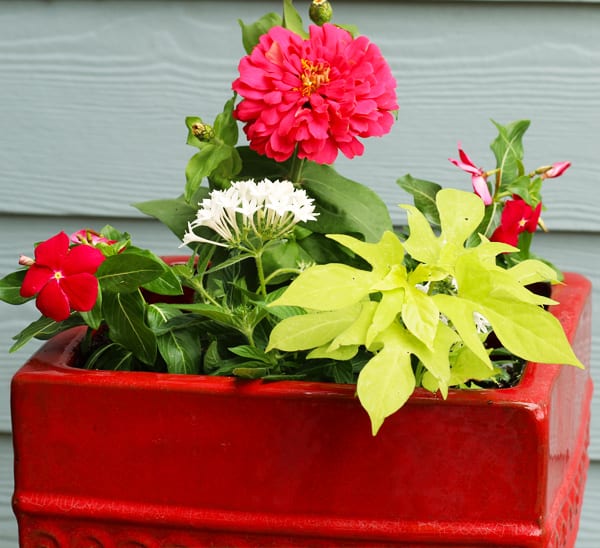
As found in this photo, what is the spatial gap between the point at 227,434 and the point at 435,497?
0.38 ft

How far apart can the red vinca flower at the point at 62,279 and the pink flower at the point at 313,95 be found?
14 centimetres

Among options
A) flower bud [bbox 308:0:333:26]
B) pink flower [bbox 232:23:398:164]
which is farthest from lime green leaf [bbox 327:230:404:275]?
flower bud [bbox 308:0:333:26]

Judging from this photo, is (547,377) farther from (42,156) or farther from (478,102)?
(42,156)

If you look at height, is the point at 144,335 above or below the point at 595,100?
below

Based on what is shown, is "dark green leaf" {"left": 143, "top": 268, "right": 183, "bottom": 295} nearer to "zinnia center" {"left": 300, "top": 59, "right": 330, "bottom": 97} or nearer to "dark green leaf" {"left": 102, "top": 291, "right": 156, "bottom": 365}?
"dark green leaf" {"left": 102, "top": 291, "right": 156, "bottom": 365}

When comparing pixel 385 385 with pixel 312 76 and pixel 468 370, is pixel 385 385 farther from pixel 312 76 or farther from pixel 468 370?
pixel 312 76

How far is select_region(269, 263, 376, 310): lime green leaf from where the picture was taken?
0.47 meters

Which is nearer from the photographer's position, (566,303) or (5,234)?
(566,303)

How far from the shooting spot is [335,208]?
652mm

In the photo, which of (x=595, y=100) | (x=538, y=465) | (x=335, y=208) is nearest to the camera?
(x=538, y=465)

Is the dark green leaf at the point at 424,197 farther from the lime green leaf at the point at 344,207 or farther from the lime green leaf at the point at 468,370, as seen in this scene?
the lime green leaf at the point at 468,370

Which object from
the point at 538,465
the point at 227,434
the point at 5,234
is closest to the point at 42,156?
the point at 5,234

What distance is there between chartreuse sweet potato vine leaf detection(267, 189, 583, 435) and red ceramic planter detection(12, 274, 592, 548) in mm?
28

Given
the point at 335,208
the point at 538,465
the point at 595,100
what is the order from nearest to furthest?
the point at 538,465 → the point at 335,208 → the point at 595,100
